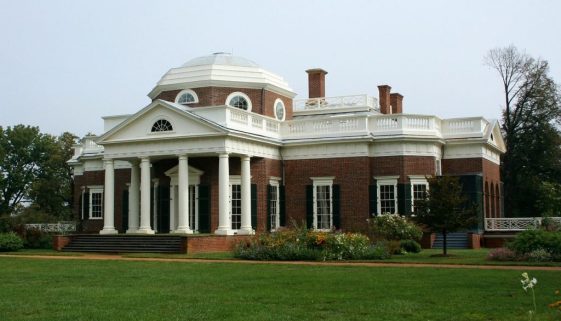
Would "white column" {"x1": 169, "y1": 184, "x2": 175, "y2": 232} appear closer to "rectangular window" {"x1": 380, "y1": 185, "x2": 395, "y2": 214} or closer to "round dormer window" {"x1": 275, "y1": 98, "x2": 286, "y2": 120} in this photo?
"round dormer window" {"x1": 275, "y1": 98, "x2": 286, "y2": 120}

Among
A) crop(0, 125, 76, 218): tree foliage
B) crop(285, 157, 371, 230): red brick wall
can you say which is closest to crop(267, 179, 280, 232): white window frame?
crop(285, 157, 371, 230): red brick wall

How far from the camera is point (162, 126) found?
33594 millimetres

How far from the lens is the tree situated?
26.0m

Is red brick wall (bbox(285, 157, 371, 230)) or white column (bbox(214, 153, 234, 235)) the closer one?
white column (bbox(214, 153, 234, 235))

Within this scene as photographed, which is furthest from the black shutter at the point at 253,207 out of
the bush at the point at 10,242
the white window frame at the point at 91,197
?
the white window frame at the point at 91,197

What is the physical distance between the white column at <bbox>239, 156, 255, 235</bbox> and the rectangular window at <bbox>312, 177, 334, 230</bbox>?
3890 millimetres

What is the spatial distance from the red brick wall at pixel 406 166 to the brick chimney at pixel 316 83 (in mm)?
10340

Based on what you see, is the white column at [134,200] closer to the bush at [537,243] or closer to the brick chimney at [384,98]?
the brick chimney at [384,98]

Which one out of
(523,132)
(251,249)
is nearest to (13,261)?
(251,249)

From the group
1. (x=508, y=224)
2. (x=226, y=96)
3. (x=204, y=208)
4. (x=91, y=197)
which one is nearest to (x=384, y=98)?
(x=226, y=96)

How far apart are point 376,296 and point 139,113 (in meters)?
22.3

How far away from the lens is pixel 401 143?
34250 millimetres

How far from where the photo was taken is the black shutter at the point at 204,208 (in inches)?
1350

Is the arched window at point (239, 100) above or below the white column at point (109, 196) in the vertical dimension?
above
